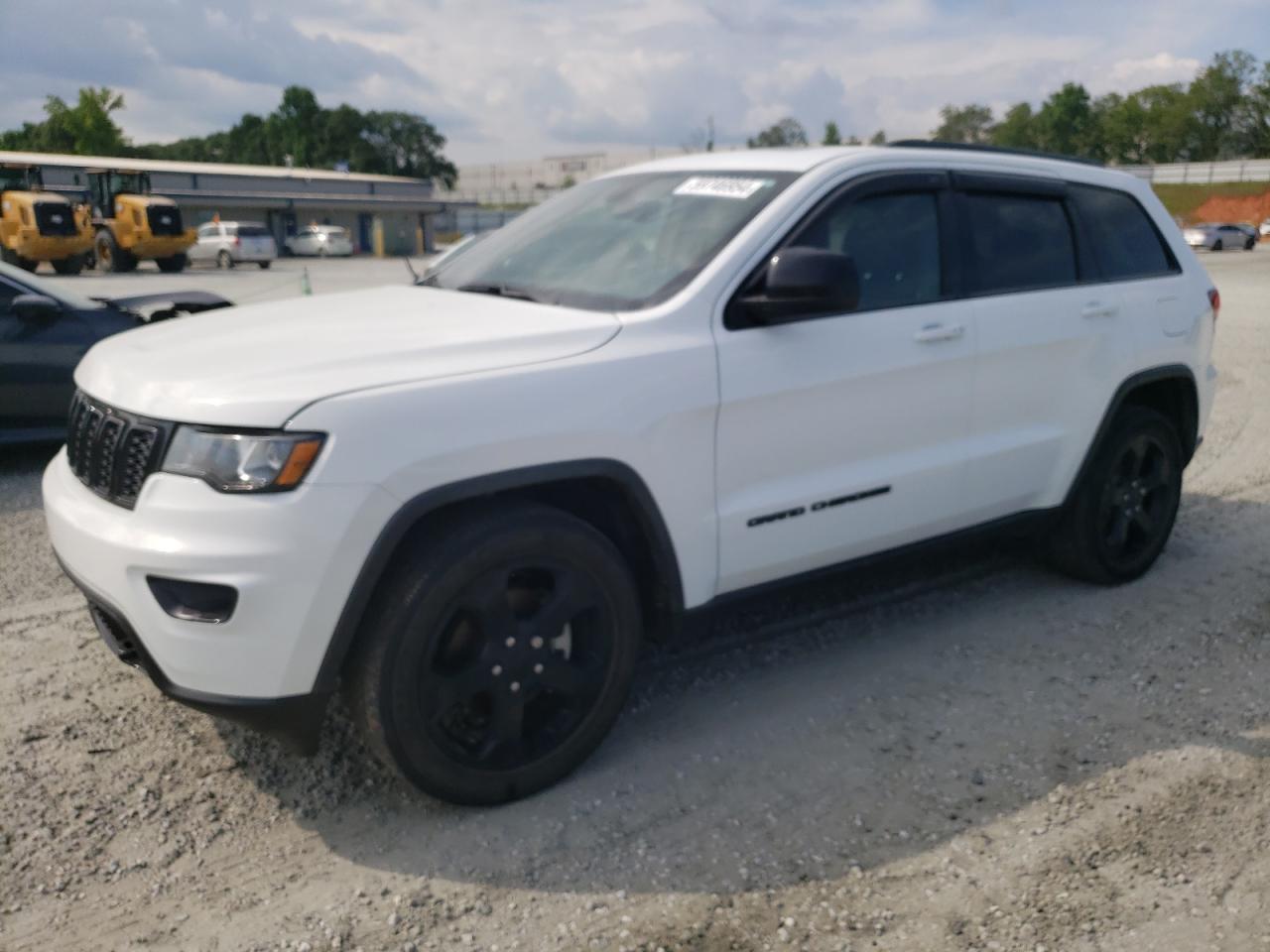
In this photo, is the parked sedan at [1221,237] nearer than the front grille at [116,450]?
No

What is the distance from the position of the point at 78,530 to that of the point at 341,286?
2526 centimetres

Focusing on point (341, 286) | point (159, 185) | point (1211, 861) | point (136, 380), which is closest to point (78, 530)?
point (136, 380)

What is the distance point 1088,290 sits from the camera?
15.2ft

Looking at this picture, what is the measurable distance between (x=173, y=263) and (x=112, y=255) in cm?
167

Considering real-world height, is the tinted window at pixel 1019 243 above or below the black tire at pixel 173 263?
above

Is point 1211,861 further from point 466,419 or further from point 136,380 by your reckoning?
point 136,380

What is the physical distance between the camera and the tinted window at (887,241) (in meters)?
3.85

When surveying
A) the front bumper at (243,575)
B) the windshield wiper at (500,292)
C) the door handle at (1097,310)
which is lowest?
the front bumper at (243,575)

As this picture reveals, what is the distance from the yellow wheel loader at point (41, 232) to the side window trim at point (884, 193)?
3076 centimetres

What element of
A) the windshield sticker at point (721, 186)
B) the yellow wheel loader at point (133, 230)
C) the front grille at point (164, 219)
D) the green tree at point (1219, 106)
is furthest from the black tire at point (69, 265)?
the green tree at point (1219, 106)

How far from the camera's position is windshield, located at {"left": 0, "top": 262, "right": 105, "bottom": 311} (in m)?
7.39

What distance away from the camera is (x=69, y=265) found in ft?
A: 103

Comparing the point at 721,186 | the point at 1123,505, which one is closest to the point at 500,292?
the point at 721,186

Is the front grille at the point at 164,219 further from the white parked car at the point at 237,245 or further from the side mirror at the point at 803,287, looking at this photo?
the side mirror at the point at 803,287
